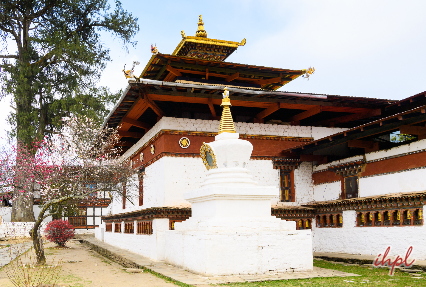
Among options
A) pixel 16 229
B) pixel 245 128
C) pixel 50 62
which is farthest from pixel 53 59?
pixel 245 128

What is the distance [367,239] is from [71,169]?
501 inches

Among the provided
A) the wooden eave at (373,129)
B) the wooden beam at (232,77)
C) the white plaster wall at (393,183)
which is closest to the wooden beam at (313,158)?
the wooden eave at (373,129)

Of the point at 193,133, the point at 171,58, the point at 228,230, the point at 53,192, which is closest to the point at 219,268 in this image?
the point at 228,230

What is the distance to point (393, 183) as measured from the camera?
10.3 metres

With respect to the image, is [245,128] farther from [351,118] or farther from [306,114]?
[351,118]

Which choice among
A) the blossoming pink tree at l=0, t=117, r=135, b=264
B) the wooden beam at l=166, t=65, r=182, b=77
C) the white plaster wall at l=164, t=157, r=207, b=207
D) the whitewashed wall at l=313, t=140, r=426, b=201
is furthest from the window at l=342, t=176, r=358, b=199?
the blossoming pink tree at l=0, t=117, r=135, b=264

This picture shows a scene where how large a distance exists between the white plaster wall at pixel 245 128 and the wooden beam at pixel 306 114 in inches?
12.8

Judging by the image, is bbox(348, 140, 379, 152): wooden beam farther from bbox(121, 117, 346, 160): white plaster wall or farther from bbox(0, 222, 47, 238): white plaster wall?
bbox(0, 222, 47, 238): white plaster wall

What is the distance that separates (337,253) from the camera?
467 inches

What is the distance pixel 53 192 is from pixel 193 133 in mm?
10497

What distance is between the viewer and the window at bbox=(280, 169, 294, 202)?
44.4 ft

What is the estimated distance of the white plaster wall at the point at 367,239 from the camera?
938cm

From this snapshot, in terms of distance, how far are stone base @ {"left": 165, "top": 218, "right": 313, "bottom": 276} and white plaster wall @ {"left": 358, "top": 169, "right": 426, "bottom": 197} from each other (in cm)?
276

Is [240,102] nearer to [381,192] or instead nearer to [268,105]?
[268,105]
